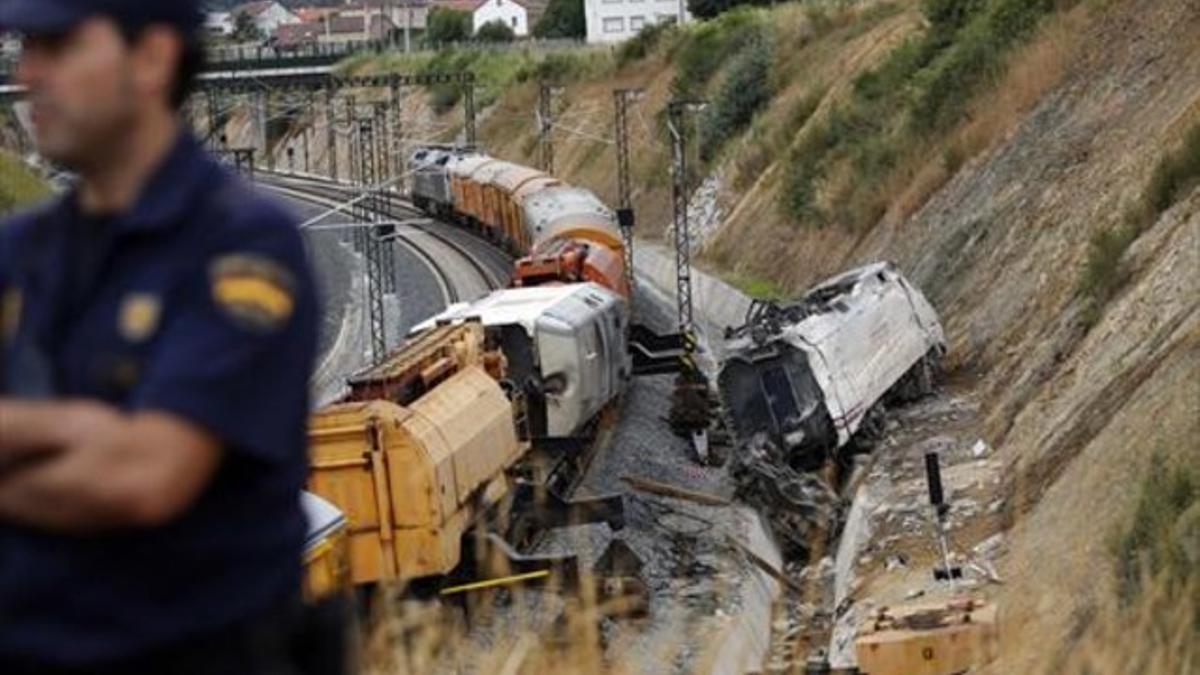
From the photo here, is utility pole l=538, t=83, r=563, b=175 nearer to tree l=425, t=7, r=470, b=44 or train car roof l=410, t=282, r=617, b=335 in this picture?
train car roof l=410, t=282, r=617, b=335

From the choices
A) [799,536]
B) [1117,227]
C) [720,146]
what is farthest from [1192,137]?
[720,146]

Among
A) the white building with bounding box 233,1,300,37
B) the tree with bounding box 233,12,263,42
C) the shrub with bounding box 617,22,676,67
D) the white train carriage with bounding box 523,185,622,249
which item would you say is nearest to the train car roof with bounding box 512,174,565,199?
the white train carriage with bounding box 523,185,622,249

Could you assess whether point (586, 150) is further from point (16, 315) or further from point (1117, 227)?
point (16, 315)

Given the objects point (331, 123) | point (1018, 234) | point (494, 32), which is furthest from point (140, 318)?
point (494, 32)

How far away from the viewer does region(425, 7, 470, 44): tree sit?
15238 cm

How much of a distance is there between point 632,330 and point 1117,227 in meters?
9.34

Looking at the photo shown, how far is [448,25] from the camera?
15525 cm

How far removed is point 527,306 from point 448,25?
126738mm

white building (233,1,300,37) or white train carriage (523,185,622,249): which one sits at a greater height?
white train carriage (523,185,622,249)

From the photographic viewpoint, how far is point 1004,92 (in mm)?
44406

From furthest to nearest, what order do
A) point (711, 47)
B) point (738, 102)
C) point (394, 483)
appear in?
1. point (711, 47)
2. point (738, 102)
3. point (394, 483)

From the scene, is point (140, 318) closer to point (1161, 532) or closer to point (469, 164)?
point (1161, 532)

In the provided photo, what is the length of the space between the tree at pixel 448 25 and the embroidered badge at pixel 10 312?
483 feet

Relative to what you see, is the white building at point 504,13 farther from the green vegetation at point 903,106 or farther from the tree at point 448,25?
the green vegetation at point 903,106
